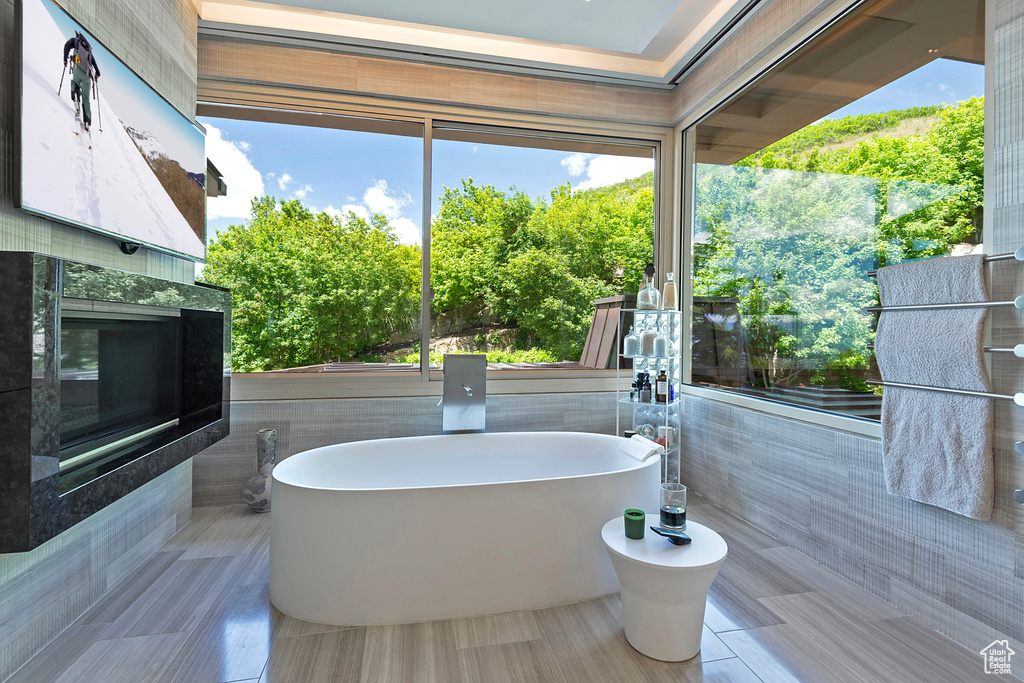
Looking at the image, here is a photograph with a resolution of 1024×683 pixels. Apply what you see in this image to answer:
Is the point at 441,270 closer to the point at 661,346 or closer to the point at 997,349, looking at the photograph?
the point at 661,346

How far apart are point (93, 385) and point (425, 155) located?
2.24 m

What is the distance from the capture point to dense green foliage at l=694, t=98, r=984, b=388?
1.88 metres

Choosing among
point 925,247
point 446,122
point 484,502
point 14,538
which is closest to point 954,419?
point 925,247

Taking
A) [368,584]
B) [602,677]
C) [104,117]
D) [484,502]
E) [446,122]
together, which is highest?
[446,122]

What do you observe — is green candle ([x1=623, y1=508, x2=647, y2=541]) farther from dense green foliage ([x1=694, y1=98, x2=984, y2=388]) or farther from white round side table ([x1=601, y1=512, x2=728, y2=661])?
dense green foliage ([x1=694, y1=98, x2=984, y2=388])

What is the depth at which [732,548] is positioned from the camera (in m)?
2.53

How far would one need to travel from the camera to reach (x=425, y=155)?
3342mm

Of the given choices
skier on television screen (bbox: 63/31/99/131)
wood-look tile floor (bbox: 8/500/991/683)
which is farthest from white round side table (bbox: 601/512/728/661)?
skier on television screen (bbox: 63/31/99/131)

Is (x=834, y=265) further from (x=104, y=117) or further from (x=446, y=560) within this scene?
(x=104, y=117)

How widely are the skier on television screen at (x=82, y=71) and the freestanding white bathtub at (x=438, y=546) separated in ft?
4.95

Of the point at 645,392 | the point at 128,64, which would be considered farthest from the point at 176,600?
the point at 645,392

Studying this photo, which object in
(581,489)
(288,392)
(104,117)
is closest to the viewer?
(104,117)

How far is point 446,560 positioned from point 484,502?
260mm

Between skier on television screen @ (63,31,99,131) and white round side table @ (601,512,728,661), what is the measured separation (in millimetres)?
2434
